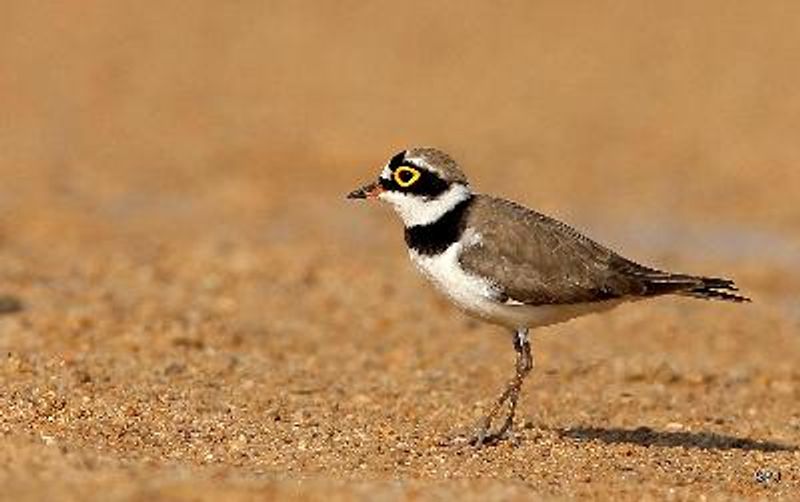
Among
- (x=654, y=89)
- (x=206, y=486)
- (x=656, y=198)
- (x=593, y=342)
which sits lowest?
(x=206, y=486)

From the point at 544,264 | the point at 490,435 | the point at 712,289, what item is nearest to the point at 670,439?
the point at 712,289

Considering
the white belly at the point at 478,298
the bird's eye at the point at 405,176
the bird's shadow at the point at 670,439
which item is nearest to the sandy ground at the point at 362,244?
the bird's shadow at the point at 670,439

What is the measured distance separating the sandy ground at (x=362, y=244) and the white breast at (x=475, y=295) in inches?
30.6

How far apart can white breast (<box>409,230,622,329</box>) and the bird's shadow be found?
0.96 meters

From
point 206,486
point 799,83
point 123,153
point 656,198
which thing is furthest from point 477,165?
point 206,486

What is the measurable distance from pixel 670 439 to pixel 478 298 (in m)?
1.92

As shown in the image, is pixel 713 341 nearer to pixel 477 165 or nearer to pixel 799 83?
pixel 477 165

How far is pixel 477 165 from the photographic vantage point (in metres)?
22.1

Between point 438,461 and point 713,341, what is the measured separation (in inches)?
230

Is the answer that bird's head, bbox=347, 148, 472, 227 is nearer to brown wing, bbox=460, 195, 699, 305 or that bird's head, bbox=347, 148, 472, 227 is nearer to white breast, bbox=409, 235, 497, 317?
brown wing, bbox=460, 195, 699, 305

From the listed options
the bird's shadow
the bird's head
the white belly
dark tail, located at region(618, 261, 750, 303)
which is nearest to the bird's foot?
the bird's shadow

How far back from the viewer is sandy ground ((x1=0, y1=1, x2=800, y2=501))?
9.23 m

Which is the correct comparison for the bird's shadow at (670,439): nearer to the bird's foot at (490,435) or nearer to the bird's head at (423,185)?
the bird's foot at (490,435)

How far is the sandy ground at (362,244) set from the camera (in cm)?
923
